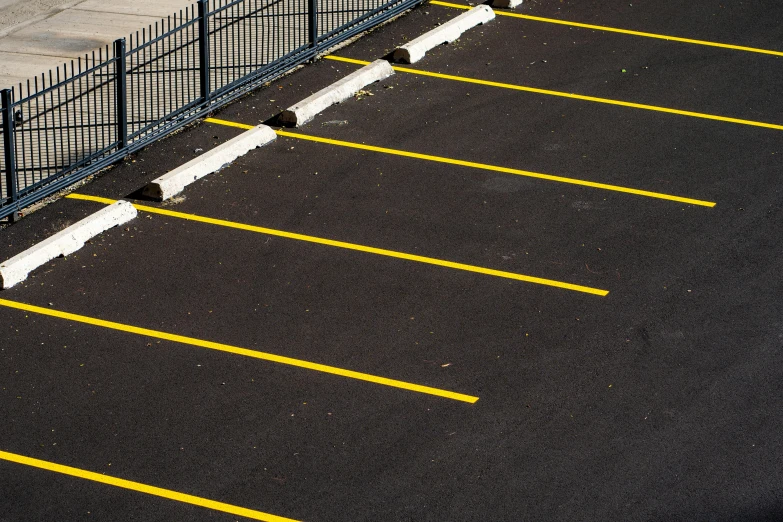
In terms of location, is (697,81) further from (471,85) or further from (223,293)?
(223,293)

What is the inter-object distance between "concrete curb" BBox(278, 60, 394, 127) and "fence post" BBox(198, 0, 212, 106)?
104 centimetres

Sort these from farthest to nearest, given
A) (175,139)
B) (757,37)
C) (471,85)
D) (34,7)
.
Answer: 1. (34,7)
2. (757,37)
3. (471,85)
4. (175,139)

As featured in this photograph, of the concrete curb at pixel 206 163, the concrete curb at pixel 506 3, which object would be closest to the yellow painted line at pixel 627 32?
the concrete curb at pixel 506 3

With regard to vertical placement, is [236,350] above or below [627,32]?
below

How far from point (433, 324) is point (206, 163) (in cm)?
399

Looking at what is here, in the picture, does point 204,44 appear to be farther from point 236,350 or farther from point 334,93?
point 236,350

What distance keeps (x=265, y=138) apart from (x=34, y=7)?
24.0 feet

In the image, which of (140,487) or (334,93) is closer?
(140,487)

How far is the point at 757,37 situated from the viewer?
58.9 ft

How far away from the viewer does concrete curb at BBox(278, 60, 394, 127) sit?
48.9ft

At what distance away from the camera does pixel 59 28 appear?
1864cm

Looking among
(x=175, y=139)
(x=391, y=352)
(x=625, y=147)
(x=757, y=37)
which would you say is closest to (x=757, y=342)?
(x=391, y=352)

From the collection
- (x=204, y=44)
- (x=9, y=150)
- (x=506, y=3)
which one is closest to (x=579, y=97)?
(x=506, y=3)

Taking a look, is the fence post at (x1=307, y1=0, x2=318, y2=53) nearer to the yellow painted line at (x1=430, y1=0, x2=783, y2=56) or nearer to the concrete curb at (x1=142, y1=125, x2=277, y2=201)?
the concrete curb at (x1=142, y1=125, x2=277, y2=201)
